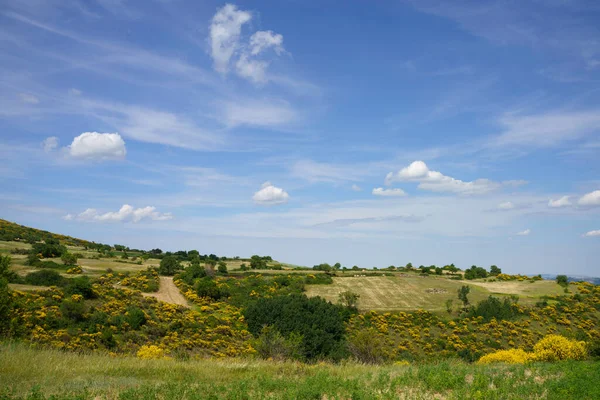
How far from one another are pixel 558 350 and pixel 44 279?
70.5 m

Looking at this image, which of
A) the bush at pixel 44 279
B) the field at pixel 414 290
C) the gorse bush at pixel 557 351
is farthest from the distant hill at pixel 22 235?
the gorse bush at pixel 557 351

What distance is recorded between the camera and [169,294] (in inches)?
3024

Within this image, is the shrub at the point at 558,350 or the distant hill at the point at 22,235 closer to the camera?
the shrub at the point at 558,350

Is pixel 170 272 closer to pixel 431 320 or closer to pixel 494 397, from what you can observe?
pixel 431 320

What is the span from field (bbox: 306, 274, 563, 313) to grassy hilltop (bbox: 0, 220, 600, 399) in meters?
0.60

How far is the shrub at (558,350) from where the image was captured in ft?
76.6

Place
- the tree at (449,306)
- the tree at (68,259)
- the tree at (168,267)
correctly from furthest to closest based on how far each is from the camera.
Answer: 1. the tree at (168,267)
2. the tree at (68,259)
3. the tree at (449,306)

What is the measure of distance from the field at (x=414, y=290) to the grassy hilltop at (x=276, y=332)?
1.97 feet

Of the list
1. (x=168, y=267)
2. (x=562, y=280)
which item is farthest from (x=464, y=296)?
(x=168, y=267)

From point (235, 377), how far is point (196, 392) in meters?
2.55

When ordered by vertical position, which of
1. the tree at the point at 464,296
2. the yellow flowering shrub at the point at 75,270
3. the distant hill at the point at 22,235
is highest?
the distant hill at the point at 22,235

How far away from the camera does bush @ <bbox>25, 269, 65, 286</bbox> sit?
63125 millimetres

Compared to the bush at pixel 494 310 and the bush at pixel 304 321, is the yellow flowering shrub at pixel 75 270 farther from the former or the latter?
the bush at pixel 494 310

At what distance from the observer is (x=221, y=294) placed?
81.3 meters
